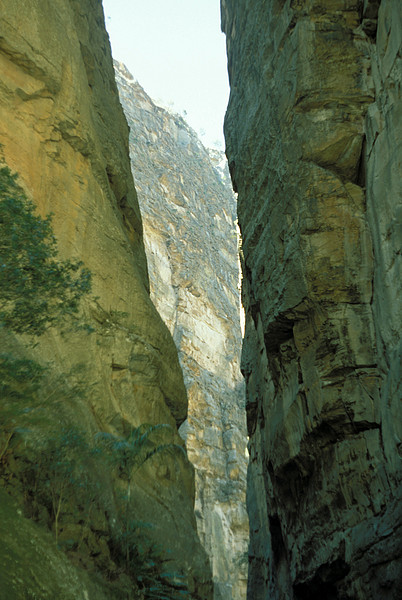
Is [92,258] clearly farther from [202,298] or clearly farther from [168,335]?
[202,298]

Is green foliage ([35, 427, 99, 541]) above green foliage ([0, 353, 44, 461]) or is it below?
below

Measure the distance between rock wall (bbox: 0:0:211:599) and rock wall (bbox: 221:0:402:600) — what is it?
2.56 m

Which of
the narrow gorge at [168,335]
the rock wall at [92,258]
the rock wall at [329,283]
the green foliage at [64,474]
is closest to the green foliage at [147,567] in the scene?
the narrow gorge at [168,335]

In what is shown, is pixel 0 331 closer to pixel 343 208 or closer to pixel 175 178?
pixel 343 208

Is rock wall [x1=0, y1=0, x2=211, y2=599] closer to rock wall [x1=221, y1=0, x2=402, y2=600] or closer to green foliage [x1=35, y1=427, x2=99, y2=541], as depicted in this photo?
green foliage [x1=35, y1=427, x2=99, y2=541]

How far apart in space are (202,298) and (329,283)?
1440 inches

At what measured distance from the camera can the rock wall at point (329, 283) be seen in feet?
32.6

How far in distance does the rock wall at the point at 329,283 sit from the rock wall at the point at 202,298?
733 inches

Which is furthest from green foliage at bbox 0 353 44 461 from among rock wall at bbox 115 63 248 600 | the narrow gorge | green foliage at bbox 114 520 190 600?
rock wall at bbox 115 63 248 600

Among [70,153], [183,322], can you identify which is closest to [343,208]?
[70,153]

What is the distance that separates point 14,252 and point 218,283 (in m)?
44.9

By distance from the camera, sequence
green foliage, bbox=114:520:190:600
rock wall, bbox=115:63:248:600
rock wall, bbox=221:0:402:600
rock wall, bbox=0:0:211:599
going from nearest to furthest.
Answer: green foliage, bbox=114:520:190:600, rock wall, bbox=221:0:402:600, rock wall, bbox=0:0:211:599, rock wall, bbox=115:63:248:600

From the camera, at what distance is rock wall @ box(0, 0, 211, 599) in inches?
431

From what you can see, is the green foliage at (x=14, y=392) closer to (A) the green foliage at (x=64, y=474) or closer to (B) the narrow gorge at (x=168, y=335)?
(B) the narrow gorge at (x=168, y=335)
